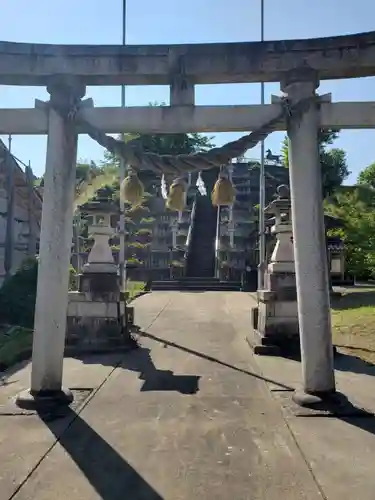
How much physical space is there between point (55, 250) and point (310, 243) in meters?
2.90

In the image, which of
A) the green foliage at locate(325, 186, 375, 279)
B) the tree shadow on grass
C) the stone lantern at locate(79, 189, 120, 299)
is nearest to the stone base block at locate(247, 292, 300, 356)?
the stone lantern at locate(79, 189, 120, 299)

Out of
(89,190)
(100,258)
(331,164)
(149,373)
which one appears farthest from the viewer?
(331,164)

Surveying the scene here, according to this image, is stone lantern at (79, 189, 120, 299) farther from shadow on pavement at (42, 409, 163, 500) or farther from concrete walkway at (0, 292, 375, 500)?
shadow on pavement at (42, 409, 163, 500)

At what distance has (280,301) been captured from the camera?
9789mm

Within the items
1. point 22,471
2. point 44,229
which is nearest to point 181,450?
point 22,471

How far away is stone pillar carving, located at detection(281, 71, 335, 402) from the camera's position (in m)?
5.73

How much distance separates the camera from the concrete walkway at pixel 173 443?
3.68m

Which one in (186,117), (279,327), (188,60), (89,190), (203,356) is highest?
(89,190)

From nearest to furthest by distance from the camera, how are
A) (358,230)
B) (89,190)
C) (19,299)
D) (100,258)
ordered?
(100,258), (19,299), (89,190), (358,230)

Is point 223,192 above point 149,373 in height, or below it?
above

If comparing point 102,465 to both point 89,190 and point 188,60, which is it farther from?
point 89,190

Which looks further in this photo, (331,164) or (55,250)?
(331,164)

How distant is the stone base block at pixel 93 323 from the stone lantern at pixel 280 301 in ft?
8.79

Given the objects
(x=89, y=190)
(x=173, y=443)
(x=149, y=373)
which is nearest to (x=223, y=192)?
(x=149, y=373)
